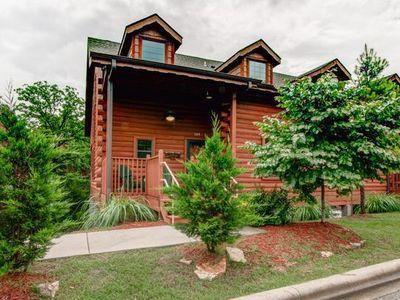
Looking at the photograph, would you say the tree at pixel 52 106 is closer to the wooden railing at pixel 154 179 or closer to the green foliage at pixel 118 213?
the wooden railing at pixel 154 179

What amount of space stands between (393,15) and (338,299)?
13685mm

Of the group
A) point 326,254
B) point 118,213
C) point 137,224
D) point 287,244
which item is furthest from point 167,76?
point 326,254

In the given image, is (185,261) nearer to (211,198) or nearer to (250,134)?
(211,198)

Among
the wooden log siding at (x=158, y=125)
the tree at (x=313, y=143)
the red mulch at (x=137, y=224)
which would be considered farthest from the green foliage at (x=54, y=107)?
the tree at (x=313, y=143)

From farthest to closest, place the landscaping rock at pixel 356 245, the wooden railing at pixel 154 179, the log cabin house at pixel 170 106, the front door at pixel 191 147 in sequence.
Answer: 1. the front door at pixel 191 147
2. the log cabin house at pixel 170 106
3. the wooden railing at pixel 154 179
4. the landscaping rock at pixel 356 245

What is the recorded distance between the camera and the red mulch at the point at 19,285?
100.0 inches

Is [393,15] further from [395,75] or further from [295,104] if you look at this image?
[295,104]

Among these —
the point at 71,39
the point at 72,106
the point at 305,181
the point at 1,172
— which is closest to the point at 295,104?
the point at 305,181

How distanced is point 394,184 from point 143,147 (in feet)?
38.2

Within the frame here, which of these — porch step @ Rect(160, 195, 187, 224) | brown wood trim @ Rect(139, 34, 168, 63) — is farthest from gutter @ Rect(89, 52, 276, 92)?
porch step @ Rect(160, 195, 187, 224)

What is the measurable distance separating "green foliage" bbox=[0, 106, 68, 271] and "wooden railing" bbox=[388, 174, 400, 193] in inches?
563

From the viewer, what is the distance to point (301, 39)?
18172 millimetres

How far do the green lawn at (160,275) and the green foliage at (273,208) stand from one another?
5.61ft

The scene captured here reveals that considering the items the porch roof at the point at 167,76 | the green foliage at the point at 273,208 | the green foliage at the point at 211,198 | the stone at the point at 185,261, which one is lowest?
the stone at the point at 185,261
